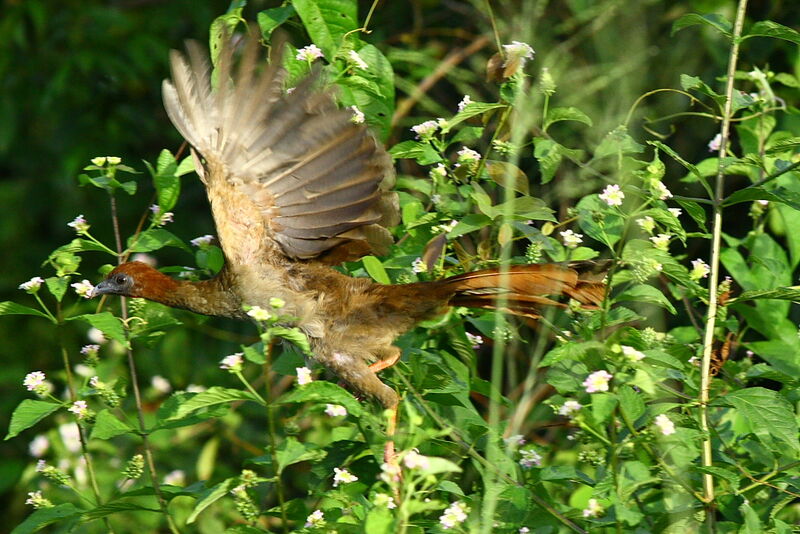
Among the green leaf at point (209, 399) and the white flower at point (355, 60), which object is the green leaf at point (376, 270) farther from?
the green leaf at point (209, 399)

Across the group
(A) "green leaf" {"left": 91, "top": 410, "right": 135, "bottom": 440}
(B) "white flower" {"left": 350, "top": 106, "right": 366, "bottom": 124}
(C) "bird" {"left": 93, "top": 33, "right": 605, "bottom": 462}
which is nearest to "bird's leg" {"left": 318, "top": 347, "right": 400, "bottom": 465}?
(C) "bird" {"left": 93, "top": 33, "right": 605, "bottom": 462}

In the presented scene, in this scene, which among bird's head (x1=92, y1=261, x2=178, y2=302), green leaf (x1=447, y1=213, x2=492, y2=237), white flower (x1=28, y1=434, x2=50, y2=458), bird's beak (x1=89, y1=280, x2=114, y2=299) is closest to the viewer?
green leaf (x1=447, y1=213, x2=492, y2=237)

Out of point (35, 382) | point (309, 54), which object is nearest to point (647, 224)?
point (309, 54)

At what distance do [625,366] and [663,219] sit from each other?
32 centimetres

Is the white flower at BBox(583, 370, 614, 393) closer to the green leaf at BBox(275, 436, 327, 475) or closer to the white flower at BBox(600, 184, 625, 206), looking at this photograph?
the white flower at BBox(600, 184, 625, 206)

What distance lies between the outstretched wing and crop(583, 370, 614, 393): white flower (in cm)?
109

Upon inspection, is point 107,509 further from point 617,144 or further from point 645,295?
point 617,144

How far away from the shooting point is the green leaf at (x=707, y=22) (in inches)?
92.1

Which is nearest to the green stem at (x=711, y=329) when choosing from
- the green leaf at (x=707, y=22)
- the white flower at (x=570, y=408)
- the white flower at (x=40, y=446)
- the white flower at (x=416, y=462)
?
the green leaf at (x=707, y=22)

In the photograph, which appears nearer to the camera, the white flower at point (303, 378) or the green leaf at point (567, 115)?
the white flower at point (303, 378)

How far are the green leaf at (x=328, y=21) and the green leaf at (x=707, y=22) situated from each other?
88 cm

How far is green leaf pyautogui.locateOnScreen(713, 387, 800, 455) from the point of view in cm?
206

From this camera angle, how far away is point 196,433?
4922 millimetres

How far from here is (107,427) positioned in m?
2.42
